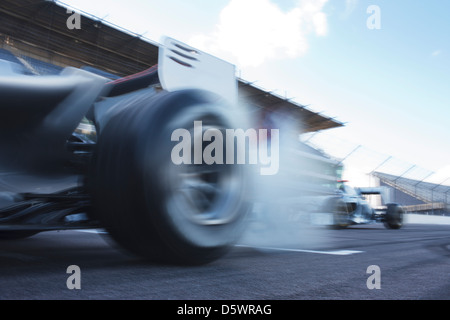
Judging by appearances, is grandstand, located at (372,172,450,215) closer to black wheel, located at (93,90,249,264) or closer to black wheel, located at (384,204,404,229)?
black wheel, located at (384,204,404,229)

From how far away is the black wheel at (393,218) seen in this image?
357 inches

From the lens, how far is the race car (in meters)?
1.55

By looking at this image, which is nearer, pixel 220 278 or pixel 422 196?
pixel 220 278

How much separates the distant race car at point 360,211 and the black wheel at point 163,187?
16.4 feet

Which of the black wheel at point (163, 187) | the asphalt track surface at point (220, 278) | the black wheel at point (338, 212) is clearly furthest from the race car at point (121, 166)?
the black wheel at point (338, 212)

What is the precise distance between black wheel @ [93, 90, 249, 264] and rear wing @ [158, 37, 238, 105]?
0.11 meters

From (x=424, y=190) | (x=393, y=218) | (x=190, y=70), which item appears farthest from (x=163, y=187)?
A: (x=424, y=190)

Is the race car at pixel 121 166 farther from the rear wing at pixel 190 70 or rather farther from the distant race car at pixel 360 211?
the distant race car at pixel 360 211

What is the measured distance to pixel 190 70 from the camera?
1.95m

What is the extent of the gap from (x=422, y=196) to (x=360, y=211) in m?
17.0

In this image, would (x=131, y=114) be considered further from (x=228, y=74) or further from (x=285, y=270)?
(x=285, y=270)

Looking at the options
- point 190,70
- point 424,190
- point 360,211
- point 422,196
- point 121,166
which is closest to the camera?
point 121,166

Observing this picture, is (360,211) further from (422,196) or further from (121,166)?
(422,196)

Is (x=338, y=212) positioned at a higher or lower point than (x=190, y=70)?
lower
